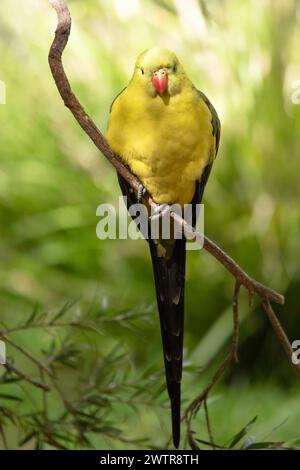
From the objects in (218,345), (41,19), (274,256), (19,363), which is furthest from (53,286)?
(41,19)

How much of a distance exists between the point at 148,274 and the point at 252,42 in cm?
81

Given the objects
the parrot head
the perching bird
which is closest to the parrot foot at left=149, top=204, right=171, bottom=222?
Result: the perching bird

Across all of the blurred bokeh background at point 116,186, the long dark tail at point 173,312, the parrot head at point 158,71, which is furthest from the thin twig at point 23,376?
the blurred bokeh background at point 116,186

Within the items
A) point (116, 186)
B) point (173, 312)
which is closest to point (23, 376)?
point (173, 312)

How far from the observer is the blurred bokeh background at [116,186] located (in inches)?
91.7

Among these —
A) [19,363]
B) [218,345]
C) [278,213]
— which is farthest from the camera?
[278,213]

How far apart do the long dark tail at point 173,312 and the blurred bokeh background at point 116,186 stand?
40.1 inches

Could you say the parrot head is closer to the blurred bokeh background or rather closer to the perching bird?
the perching bird

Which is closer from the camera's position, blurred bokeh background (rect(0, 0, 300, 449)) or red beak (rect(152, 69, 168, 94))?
red beak (rect(152, 69, 168, 94))

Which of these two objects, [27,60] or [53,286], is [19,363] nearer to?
[53,286]

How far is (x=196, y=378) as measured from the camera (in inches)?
86.9

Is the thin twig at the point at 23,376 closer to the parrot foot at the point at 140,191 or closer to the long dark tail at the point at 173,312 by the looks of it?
the long dark tail at the point at 173,312

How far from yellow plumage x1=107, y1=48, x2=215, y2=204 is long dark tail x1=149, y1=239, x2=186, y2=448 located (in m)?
0.11

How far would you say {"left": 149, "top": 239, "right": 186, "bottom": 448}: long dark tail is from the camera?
995 mm
